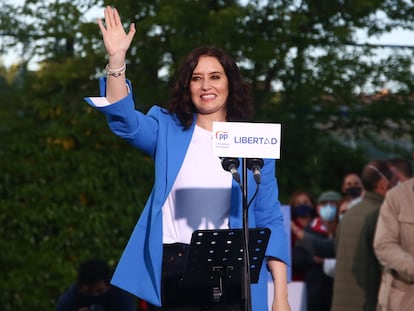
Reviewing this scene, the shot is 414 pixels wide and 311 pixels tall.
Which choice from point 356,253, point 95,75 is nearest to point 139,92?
point 95,75

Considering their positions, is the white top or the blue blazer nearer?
the blue blazer

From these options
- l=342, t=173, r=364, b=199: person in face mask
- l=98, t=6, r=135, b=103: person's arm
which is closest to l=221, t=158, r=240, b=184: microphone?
l=98, t=6, r=135, b=103: person's arm

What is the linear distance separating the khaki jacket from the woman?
2440 millimetres

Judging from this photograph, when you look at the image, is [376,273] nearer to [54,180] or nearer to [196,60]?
[196,60]

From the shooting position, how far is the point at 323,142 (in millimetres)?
16375

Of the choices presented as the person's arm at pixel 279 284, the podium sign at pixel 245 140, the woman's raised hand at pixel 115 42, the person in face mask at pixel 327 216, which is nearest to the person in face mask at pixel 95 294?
the person in face mask at pixel 327 216

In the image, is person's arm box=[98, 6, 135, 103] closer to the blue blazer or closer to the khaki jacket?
the blue blazer

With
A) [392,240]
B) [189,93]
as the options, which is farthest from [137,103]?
[189,93]

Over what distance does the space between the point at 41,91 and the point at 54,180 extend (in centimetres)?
198

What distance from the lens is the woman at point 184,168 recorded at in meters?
5.17

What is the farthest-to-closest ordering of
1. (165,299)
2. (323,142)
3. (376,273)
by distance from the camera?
(323,142), (376,273), (165,299)

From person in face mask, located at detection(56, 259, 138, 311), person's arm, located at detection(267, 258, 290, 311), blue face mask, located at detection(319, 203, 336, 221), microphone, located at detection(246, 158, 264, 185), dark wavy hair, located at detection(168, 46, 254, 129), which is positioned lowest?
person in face mask, located at detection(56, 259, 138, 311)

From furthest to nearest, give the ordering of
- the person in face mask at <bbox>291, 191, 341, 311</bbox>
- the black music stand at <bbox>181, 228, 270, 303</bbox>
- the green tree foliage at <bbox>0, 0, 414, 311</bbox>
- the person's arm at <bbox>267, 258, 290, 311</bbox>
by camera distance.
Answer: the green tree foliage at <bbox>0, 0, 414, 311</bbox> → the person in face mask at <bbox>291, 191, 341, 311</bbox> → the person's arm at <bbox>267, 258, 290, 311</bbox> → the black music stand at <bbox>181, 228, 270, 303</bbox>

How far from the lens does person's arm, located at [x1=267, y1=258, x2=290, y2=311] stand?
5484mm
